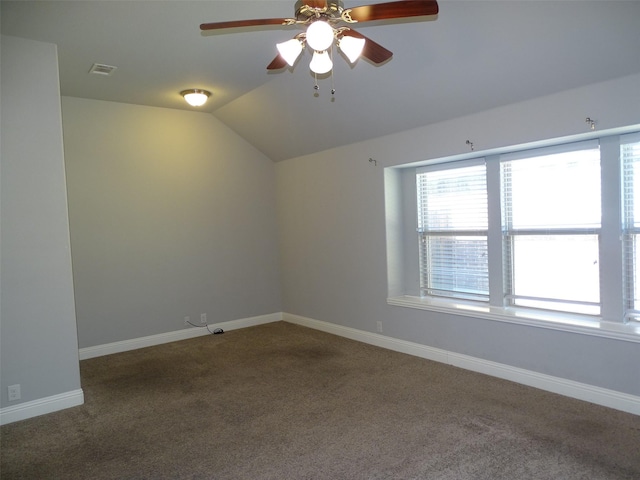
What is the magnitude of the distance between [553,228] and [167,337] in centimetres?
445

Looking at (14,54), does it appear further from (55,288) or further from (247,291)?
(247,291)

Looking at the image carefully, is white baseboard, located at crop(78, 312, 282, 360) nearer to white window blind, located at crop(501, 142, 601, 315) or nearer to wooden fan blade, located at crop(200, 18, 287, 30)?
white window blind, located at crop(501, 142, 601, 315)

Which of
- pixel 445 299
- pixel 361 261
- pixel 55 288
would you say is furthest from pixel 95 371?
pixel 445 299

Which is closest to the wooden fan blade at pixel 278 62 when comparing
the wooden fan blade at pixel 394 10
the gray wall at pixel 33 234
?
the wooden fan blade at pixel 394 10

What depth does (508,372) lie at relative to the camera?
12.2 feet

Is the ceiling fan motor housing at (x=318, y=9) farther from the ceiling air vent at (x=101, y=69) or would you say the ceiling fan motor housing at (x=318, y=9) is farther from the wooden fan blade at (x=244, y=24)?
the ceiling air vent at (x=101, y=69)

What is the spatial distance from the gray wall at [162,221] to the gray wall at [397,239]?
1.67ft

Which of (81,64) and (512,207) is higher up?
(81,64)

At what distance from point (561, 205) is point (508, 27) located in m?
1.58

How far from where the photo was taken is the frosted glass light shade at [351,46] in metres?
2.29

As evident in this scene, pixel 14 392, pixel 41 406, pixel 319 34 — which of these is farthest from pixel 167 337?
pixel 319 34

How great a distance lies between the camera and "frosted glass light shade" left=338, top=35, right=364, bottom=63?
7.52ft

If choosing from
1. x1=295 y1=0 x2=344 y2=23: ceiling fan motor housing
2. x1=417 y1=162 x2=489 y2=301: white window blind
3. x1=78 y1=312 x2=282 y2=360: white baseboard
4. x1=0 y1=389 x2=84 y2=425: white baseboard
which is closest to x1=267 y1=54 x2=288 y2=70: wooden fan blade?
x1=295 y1=0 x2=344 y2=23: ceiling fan motor housing

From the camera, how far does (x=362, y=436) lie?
287cm
